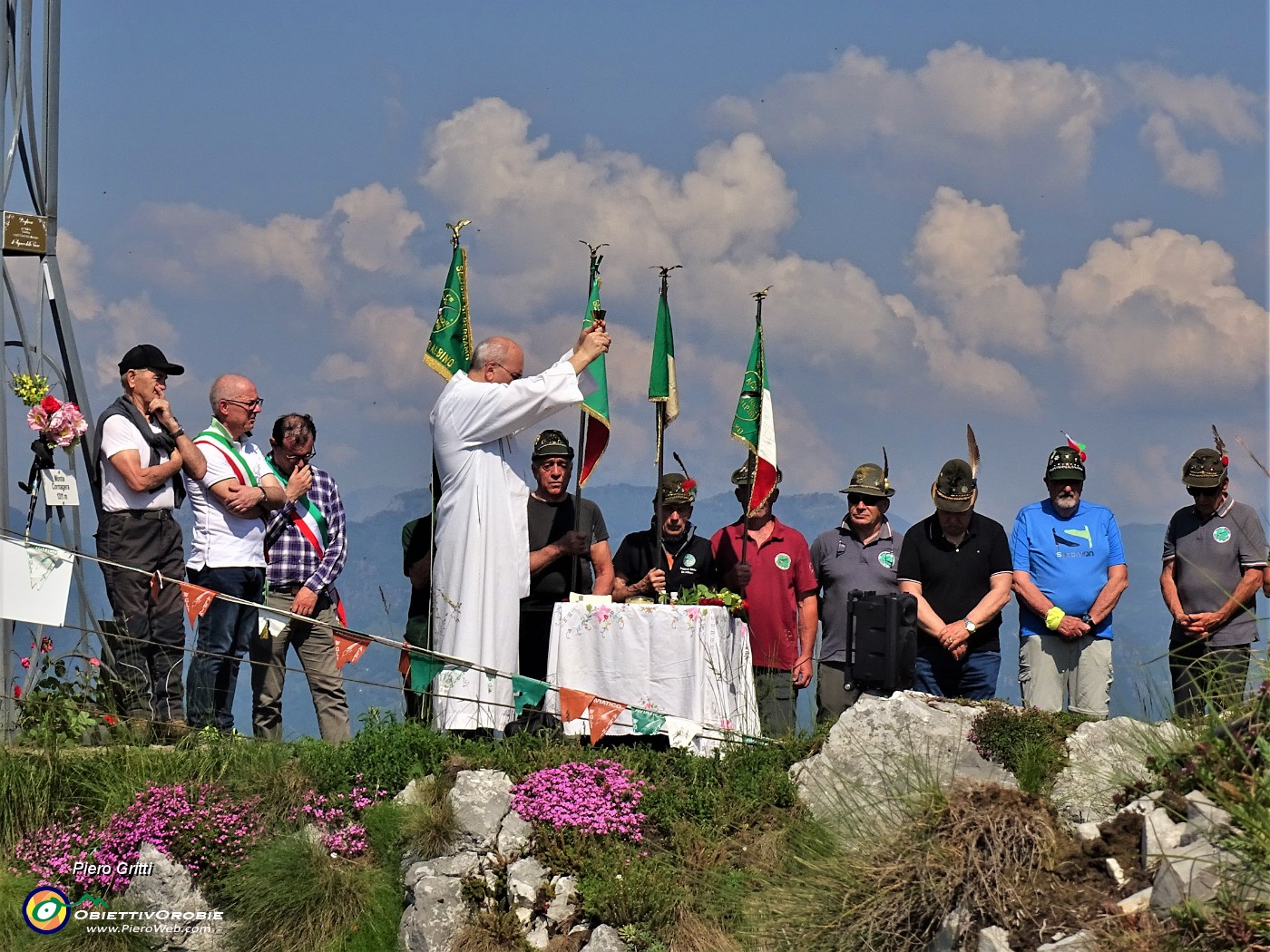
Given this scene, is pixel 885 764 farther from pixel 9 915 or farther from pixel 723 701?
pixel 9 915

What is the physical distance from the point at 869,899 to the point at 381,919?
140 inches

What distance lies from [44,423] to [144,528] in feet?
3.76

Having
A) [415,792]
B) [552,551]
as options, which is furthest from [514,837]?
[552,551]

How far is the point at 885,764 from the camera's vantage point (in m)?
7.89

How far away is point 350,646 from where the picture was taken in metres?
9.35

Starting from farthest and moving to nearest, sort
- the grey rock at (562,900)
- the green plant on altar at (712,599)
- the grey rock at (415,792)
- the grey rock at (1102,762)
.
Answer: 1. the green plant on altar at (712,599)
2. the grey rock at (415,792)
3. the grey rock at (562,900)
4. the grey rock at (1102,762)

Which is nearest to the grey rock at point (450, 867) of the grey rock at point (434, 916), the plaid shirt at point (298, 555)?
the grey rock at point (434, 916)

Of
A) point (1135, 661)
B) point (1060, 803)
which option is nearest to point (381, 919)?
point (1060, 803)

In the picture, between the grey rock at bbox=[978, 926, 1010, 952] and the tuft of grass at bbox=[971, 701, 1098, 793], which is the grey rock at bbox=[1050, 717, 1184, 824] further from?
the grey rock at bbox=[978, 926, 1010, 952]

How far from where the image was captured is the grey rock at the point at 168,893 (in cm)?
900

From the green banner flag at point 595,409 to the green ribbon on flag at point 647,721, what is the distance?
1.55 meters

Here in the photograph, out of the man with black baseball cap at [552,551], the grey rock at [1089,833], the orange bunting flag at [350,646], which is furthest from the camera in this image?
the man with black baseball cap at [552,551]

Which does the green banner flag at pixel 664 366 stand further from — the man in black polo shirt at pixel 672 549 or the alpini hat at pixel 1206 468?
the alpini hat at pixel 1206 468

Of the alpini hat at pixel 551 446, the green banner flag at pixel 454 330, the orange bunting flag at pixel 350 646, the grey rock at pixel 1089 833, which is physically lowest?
the grey rock at pixel 1089 833
